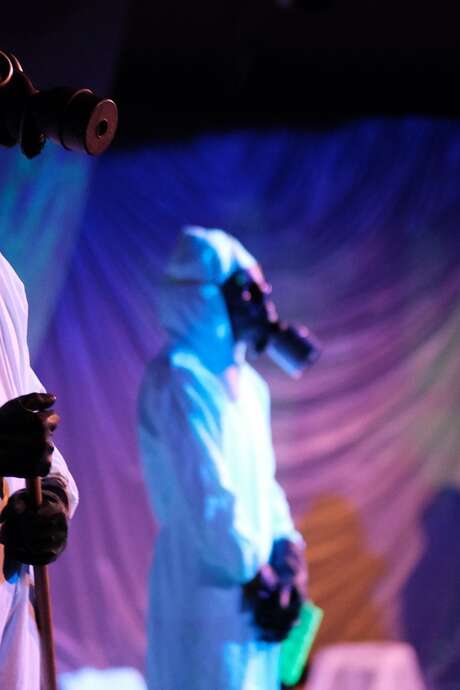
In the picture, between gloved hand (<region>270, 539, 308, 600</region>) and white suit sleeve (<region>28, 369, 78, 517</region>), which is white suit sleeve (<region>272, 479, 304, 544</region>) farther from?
white suit sleeve (<region>28, 369, 78, 517</region>)

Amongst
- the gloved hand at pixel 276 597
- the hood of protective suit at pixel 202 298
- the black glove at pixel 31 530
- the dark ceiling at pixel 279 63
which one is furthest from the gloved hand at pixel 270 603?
the dark ceiling at pixel 279 63

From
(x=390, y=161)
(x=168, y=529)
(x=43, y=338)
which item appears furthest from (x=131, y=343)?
(x=168, y=529)

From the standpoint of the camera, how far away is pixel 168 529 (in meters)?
1.73

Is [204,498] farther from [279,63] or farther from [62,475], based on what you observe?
→ [279,63]

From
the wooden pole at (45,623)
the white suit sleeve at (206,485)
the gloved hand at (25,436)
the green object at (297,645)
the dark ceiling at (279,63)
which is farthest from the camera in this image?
the dark ceiling at (279,63)

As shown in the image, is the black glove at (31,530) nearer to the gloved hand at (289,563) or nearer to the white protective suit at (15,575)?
the white protective suit at (15,575)

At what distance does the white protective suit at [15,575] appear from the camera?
1082mm

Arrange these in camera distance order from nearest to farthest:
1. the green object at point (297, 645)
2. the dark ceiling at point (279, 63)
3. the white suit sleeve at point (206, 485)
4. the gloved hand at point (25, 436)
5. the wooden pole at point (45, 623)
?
the gloved hand at point (25, 436)
the wooden pole at point (45, 623)
the white suit sleeve at point (206, 485)
the green object at point (297, 645)
the dark ceiling at point (279, 63)

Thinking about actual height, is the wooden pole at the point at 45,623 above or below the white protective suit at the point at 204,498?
above

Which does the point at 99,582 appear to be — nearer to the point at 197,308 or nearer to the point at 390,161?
the point at 197,308

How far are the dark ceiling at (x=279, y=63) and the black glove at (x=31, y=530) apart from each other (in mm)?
2139

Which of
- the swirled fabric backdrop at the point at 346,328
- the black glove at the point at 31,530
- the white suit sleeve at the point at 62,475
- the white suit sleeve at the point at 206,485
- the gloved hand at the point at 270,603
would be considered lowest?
the swirled fabric backdrop at the point at 346,328

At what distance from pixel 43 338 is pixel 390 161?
1.57 metres

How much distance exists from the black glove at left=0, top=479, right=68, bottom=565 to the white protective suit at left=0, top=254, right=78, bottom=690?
0.05 metres
